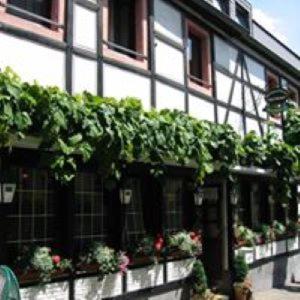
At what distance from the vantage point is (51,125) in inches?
327

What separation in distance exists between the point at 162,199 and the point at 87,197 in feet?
6.93

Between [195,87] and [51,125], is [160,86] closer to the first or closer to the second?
[195,87]

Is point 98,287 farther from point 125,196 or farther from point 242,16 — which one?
point 242,16

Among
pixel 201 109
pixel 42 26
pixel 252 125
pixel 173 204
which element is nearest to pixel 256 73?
pixel 252 125

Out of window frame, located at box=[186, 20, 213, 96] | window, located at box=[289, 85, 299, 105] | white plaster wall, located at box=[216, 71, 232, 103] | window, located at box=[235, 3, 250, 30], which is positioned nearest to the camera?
window frame, located at box=[186, 20, 213, 96]

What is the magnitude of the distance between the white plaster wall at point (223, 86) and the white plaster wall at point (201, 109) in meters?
0.63

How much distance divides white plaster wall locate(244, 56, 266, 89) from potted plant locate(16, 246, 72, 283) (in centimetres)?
922

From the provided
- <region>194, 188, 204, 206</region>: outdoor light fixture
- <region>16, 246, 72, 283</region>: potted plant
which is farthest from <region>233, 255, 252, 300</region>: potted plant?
<region>16, 246, 72, 283</region>: potted plant

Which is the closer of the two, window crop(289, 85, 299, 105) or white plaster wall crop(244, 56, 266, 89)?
white plaster wall crop(244, 56, 266, 89)

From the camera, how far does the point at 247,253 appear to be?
1548 cm

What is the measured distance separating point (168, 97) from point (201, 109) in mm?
1631

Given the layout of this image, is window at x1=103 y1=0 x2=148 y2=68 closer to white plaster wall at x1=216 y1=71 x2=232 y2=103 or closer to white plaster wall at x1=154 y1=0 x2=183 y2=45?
white plaster wall at x1=154 y1=0 x2=183 y2=45

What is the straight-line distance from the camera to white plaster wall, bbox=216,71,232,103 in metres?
15.2

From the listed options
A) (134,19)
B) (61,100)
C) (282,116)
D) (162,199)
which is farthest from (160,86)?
(282,116)
